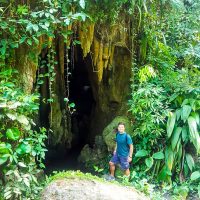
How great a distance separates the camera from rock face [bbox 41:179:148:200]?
4137 millimetres

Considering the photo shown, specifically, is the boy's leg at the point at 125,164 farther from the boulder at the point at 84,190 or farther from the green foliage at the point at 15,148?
the green foliage at the point at 15,148

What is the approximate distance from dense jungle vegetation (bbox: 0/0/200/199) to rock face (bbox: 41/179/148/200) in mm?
→ 313

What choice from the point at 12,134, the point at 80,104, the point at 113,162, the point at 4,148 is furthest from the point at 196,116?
the point at 80,104

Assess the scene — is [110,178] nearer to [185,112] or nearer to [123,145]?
[123,145]

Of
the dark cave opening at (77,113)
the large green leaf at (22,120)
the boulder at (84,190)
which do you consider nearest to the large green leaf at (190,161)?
the boulder at (84,190)

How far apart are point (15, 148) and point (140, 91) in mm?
2856

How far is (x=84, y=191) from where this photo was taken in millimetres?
4199

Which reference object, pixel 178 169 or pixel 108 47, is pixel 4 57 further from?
pixel 178 169

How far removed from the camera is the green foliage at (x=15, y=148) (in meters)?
3.93

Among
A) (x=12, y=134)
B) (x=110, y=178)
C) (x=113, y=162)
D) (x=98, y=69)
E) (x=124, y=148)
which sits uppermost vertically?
(x=98, y=69)

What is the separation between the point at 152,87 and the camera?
21.2ft

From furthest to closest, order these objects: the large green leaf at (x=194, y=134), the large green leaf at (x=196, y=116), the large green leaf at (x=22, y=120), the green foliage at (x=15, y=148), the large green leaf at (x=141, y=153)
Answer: the large green leaf at (x=141, y=153)
the large green leaf at (x=196, y=116)
the large green leaf at (x=194, y=134)
the large green leaf at (x=22, y=120)
the green foliage at (x=15, y=148)

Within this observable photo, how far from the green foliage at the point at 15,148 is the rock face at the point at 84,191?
284 millimetres

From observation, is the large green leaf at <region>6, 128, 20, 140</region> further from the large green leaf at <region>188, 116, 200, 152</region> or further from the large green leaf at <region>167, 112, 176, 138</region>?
the large green leaf at <region>188, 116, 200, 152</region>
